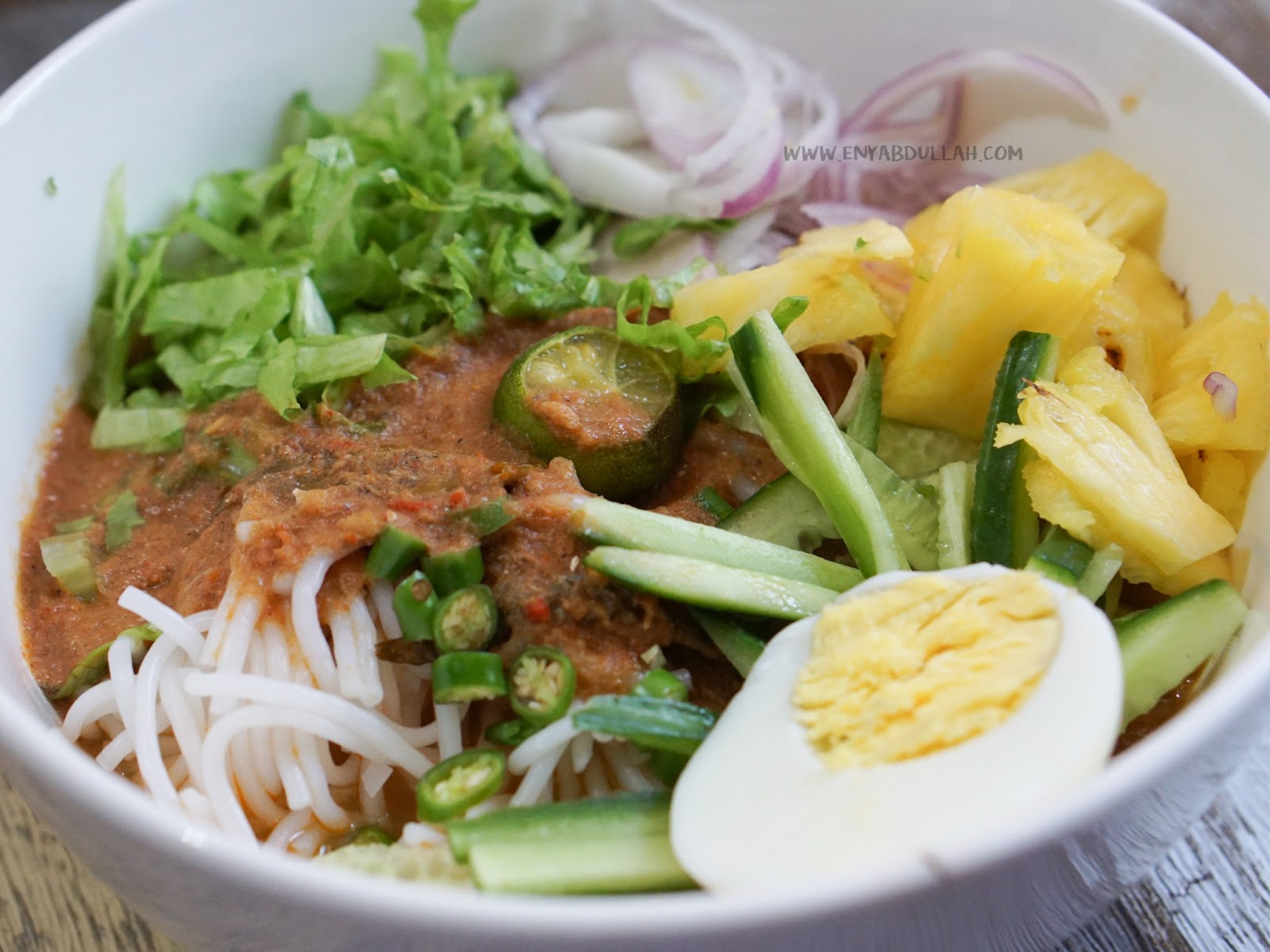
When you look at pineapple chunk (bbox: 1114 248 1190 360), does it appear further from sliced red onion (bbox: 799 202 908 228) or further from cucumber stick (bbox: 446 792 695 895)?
cucumber stick (bbox: 446 792 695 895)

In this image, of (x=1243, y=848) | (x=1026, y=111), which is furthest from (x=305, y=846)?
(x=1026, y=111)

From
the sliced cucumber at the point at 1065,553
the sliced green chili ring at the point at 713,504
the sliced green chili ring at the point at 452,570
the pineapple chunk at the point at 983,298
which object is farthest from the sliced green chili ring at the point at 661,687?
the pineapple chunk at the point at 983,298

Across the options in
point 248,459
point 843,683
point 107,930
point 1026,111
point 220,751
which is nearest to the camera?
point 843,683

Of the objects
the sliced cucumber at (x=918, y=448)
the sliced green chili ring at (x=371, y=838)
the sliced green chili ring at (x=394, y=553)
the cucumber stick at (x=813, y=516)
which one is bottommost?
the sliced green chili ring at (x=371, y=838)

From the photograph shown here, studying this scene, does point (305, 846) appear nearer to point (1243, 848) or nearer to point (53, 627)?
point (53, 627)

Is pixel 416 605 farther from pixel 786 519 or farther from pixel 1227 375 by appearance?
pixel 1227 375

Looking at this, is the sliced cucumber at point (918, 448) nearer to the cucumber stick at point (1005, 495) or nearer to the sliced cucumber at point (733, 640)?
the cucumber stick at point (1005, 495)

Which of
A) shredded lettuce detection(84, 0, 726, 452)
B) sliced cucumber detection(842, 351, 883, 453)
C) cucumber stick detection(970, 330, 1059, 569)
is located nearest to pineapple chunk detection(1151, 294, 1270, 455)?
cucumber stick detection(970, 330, 1059, 569)
